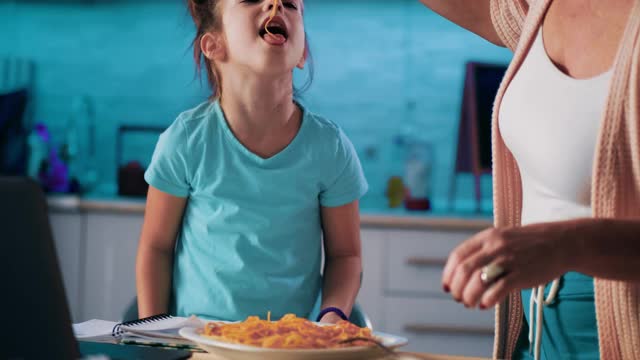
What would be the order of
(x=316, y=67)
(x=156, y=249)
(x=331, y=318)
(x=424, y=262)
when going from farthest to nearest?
(x=316, y=67) → (x=424, y=262) → (x=156, y=249) → (x=331, y=318)

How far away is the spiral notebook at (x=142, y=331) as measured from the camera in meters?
1.09

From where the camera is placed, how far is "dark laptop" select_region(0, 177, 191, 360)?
2.41 feet

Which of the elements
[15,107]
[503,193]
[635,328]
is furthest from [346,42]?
[635,328]

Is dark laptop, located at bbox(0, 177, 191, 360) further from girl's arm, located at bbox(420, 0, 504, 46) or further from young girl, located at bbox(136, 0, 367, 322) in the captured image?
girl's arm, located at bbox(420, 0, 504, 46)

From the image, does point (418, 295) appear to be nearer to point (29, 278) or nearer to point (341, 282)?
point (341, 282)

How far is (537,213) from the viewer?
3.76ft

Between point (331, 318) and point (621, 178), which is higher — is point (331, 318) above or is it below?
below

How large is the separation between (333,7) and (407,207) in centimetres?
91

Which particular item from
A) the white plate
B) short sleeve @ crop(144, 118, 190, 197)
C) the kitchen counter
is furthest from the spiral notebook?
the kitchen counter

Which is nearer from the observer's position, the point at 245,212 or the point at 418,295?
the point at 245,212

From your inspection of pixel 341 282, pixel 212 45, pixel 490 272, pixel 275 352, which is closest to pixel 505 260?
pixel 490 272

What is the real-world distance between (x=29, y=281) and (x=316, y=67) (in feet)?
9.36

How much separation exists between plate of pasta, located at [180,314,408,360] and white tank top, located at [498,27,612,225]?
0.93 ft

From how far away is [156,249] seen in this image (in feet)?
4.97
